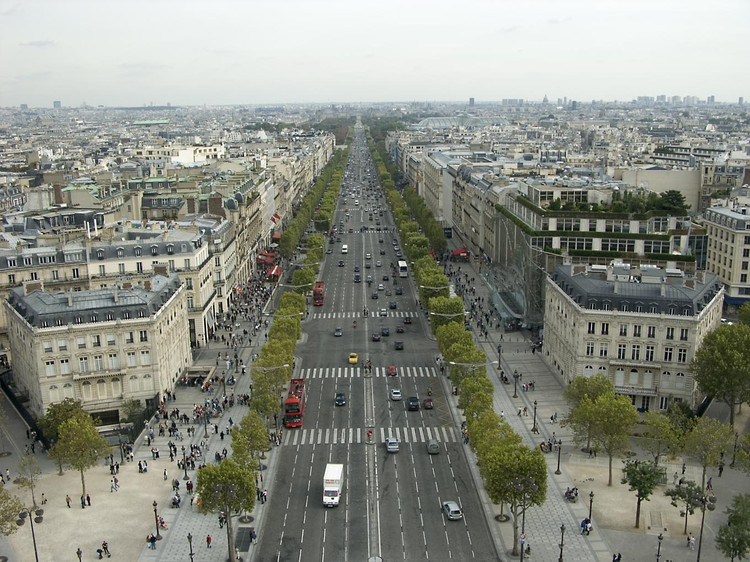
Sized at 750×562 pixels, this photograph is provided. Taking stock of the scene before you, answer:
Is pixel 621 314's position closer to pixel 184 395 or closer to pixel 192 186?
pixel 184 395

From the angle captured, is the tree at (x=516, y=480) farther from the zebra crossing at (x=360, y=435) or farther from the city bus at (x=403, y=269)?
the city bus at (x=403, y=269)

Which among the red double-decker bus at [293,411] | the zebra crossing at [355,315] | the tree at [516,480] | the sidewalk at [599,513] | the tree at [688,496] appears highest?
the tree at [516,480]

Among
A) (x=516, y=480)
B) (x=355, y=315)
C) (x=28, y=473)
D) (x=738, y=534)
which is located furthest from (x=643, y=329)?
(x=28, y=473)

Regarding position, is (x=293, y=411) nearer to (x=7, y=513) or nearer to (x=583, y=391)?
(x=583, y=391)

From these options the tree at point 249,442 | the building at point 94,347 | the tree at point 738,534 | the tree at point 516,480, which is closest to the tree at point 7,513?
the tree at point 249,442

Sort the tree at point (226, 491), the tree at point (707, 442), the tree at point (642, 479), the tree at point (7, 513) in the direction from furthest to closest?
the tree at point (707, 442) → the tree at point (642, 479) → the tree at point (226, 491) → the tree at point (7, 513)

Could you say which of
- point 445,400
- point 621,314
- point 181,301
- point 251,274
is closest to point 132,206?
point 251,274
